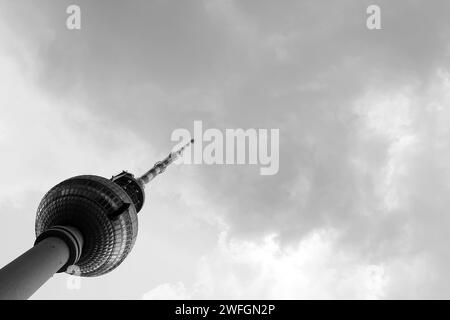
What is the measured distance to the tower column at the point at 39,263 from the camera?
36719mm

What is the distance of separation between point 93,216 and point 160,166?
149 feet

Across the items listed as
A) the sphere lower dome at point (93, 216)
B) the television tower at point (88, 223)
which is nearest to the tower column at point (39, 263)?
the television tower at point (88, 223)

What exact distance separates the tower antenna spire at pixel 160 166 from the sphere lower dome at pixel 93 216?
1094 inches

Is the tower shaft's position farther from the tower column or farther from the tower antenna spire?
the tower antenna spire

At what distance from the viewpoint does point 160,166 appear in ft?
336

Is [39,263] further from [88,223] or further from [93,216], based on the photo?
[93,216]

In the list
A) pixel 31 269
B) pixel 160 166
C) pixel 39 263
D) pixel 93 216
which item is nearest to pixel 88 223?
pixel 93 216
